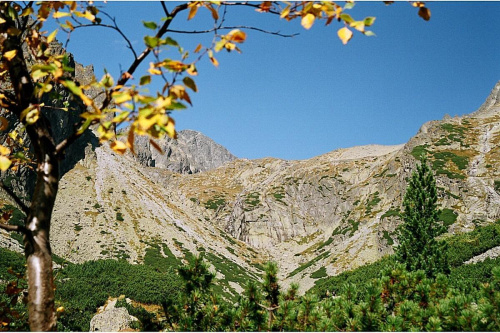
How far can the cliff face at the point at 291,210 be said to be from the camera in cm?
5556

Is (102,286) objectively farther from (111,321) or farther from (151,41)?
(151,41)

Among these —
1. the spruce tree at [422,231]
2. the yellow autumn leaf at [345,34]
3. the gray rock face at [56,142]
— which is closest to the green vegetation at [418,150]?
the spruce tree at [422,231]

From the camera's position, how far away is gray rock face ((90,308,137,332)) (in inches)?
673

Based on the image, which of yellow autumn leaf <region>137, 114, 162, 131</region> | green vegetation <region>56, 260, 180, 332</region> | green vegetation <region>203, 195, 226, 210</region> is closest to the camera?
yellow autumn leaf <region>137, 114, 162, 131</region>

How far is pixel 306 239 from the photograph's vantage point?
93.7 m

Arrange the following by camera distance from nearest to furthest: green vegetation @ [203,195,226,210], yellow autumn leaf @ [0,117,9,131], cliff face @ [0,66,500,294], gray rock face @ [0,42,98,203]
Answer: yellow autumn leaf @ [0,117,9,131] → gray rock face @ [0,42,98,203] → cliff face @ [0,66,500,294] → green vegetation @ [203,195,226,210]

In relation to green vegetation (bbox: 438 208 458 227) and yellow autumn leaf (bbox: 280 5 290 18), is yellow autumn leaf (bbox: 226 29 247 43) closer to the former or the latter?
yellow autumn leaf (bbox: 280 5 290 18)

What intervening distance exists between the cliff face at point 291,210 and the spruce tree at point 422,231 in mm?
12339

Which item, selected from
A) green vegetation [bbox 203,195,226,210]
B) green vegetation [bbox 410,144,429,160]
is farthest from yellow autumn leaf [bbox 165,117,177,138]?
green vegetation [bbox 203,195,226,210]

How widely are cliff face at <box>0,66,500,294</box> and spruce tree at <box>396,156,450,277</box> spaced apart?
40.5 feet

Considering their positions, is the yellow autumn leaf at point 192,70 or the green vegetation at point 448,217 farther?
the green vegetation at point 448,217

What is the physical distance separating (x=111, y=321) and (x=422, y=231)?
→ 71.4 feet

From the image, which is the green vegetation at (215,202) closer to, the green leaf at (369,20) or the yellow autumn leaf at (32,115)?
the yellow autumn leaf at (32,115)

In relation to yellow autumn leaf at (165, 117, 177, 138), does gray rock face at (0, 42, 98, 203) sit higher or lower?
higher
